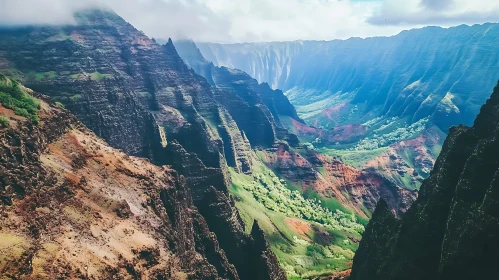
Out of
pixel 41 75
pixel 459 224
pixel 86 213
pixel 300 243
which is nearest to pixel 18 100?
pixel 86 213

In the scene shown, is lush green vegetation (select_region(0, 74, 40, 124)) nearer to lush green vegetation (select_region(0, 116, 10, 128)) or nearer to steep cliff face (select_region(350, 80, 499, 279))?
lush green vegetation (select_region(0, 116, 10, 128))

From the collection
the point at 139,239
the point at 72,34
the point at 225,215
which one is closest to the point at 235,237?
the point at 225,215

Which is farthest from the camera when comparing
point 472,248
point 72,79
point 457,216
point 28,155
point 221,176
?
point 72,79

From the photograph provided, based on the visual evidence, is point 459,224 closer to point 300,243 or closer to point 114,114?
point 114,114

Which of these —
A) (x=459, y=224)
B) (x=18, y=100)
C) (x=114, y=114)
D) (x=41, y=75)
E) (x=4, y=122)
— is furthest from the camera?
(x=114, y=114)

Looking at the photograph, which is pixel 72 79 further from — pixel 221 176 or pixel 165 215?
pixel 165 215

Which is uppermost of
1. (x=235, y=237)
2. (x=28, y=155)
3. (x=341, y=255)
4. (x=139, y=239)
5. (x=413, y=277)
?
(x=28, y=155)

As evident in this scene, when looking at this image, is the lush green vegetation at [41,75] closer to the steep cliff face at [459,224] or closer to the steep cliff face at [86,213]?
the steep cliff face at [86,213]

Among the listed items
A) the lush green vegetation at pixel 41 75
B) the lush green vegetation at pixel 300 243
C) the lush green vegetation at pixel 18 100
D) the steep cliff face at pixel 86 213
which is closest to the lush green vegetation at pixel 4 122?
the steep cliff face at pixel 86 213
